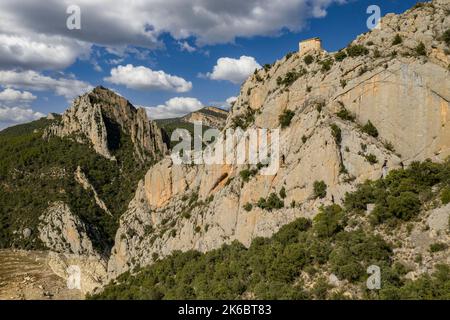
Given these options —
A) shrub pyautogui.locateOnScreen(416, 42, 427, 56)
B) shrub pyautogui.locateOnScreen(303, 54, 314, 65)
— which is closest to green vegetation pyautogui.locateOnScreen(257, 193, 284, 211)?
shrub pyautogui.locateOnScreen(303, 54, 314, 65)

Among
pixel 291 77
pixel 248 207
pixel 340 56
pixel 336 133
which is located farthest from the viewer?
pixel 291 77

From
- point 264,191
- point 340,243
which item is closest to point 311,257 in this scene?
point 340,243

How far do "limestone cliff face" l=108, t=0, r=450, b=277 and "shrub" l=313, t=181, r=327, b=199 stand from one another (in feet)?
1.46

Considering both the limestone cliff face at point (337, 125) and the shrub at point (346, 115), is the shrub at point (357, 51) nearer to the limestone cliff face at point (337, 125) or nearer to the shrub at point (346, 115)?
the limestone cliff face at point (337, 125)

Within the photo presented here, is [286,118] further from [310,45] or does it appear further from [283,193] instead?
[310,45]

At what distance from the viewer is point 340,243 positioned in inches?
1160

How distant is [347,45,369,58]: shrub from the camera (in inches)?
1651

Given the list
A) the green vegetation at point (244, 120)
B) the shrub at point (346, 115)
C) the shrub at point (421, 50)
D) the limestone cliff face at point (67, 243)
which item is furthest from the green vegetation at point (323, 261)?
the limestone cliff face at point (67, 243)

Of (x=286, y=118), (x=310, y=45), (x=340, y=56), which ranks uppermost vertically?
(x=310, y=45)

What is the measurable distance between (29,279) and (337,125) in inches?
2823

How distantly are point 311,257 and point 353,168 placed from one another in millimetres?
9833

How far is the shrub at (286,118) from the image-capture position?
43250mm

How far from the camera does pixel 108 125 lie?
5576 inches

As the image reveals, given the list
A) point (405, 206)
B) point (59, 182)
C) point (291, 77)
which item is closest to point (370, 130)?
point (405, 206)
